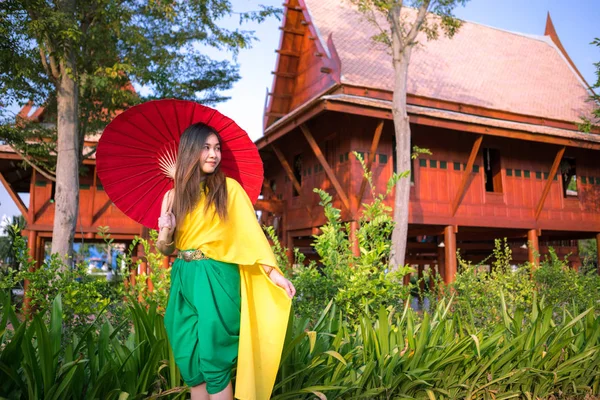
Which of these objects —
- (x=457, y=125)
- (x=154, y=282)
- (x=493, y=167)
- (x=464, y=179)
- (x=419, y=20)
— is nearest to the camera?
(x=154, y=282)

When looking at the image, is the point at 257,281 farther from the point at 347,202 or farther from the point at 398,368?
the point at 347,202

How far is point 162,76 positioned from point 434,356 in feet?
30.0

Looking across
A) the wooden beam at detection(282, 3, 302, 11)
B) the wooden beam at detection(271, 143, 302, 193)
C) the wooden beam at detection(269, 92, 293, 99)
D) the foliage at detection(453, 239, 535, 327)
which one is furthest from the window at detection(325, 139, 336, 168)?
the foliage at detection(453, 239, 535, 327)

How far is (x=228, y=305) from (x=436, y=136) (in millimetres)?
12076

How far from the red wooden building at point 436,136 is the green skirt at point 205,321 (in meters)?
8.62

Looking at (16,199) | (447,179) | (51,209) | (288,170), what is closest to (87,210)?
(51,209)

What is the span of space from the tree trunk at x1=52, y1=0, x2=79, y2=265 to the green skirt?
790 cm

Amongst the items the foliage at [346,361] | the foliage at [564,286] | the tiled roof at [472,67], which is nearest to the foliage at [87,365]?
the foliage at [346,361]

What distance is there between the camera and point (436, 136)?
13617 millimetres

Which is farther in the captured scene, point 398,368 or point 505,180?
point 505,180

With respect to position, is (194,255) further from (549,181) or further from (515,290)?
(549,181)

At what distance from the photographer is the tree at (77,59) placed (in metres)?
9.22

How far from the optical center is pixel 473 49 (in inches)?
691

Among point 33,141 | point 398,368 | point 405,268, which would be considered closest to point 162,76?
point 33,141
